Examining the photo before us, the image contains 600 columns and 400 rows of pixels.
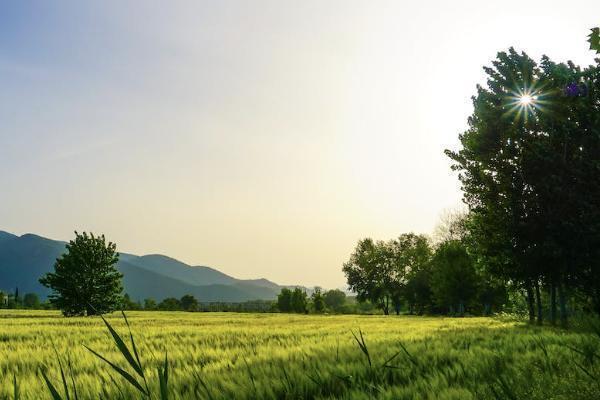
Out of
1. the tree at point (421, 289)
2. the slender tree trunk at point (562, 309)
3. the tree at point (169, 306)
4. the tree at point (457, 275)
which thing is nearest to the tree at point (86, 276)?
the tree at point (457, 275)

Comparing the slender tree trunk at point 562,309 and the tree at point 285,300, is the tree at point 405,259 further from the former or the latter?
the slender tree trunk at point 562,309

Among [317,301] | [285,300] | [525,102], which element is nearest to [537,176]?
[525,102]

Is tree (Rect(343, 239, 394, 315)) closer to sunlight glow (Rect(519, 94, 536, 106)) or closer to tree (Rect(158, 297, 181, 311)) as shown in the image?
tree (Rect(158, 297, 181, 311))

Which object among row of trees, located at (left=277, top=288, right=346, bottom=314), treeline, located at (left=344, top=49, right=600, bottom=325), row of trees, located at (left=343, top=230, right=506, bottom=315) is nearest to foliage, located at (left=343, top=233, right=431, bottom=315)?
row of trees, located at (left=343, top=230, right=506, bottom=315)

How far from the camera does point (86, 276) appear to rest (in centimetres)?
4800

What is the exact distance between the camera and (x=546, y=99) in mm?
18422

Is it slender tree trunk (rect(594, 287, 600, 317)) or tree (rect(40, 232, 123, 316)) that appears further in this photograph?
tree (rect(40, 232, 123, 316))

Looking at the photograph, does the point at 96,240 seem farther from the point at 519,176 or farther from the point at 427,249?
the point at 427,249

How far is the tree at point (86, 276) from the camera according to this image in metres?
46.6

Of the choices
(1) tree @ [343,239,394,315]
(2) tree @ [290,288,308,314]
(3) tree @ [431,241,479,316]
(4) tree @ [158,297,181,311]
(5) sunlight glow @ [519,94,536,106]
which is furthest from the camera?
(2) tree @ [290,288,308,314]

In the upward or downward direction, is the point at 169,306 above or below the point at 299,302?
below

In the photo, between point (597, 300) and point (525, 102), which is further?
point (525, 102)

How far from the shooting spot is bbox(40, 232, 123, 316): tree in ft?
153

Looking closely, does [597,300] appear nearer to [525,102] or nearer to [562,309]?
[562,309]
